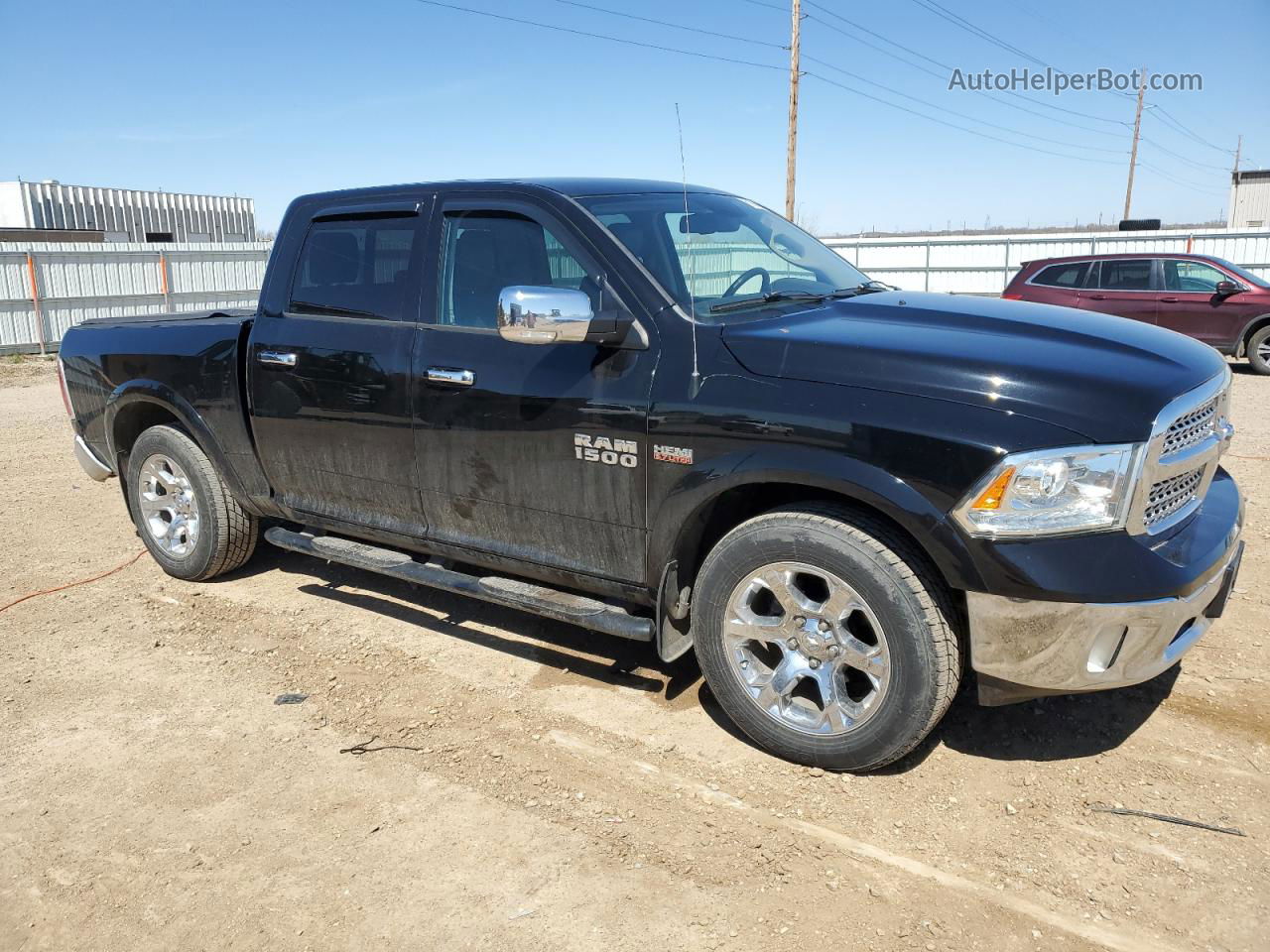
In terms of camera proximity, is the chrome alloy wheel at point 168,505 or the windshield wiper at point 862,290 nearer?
the windshield wiper at point 862,290

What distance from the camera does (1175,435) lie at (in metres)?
3.02

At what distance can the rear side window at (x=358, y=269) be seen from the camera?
4.25 meters

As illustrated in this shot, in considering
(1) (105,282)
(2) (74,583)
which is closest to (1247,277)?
(2) (74,583)

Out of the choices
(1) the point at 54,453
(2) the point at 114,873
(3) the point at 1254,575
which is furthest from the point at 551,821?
(1) the point at 54,453

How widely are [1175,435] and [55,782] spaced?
3.97m

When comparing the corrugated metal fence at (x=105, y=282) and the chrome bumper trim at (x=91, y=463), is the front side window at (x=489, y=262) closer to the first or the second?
the chrome bumper trim at (x=91, y=463)

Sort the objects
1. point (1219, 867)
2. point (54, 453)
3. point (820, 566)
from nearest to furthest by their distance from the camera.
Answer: point (1219, 867)
point (820, 566)
point (54, 453)

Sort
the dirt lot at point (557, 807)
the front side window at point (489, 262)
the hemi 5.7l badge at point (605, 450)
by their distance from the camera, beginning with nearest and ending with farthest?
the dirt lot at point (557, 807) → the hemi 5.7l badge at point (605, 450) → the front side window at point (489, 262)

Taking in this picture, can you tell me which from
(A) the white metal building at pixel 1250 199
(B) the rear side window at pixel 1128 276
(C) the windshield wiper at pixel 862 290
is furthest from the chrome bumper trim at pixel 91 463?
(A) the white metal building at pixel 1250 199

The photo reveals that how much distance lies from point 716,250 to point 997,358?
1.36 m

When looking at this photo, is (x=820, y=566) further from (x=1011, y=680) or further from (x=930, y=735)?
(x=930, y=735)

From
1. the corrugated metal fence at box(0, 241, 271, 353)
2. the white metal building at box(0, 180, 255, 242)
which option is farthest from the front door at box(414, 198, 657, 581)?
the white metal building at box(0, 180, 255, 242)

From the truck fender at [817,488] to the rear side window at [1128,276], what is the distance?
12.5 metres

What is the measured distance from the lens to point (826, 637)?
322 cm
